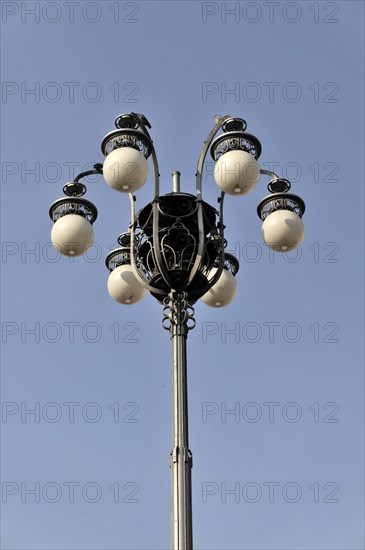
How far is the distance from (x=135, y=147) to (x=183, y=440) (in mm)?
3150

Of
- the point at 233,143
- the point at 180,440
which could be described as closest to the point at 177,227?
the point at 233,143

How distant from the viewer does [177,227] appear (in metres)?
11.2

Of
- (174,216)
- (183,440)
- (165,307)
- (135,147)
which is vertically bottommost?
(183,440)

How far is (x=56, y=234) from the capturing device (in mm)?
12055

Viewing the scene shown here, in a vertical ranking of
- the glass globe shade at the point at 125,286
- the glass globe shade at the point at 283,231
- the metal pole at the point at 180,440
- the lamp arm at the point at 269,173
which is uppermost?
the lamp arm at the point at 269,173

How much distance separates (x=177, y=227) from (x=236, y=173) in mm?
878

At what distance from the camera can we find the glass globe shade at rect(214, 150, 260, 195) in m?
11.5

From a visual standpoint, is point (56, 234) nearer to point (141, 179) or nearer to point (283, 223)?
point (141, 179)

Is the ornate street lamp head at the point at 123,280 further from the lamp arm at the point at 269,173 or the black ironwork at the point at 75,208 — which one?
the lamp arm at the point at 269,173

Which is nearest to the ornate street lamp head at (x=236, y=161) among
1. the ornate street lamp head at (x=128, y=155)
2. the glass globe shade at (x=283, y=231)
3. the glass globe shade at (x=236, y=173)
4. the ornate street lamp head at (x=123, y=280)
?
the glass globe shade at (x=236, y=173)

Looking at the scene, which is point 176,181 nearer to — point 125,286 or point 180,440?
point 125,286

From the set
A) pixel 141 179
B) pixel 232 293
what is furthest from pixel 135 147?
pixel 232 293

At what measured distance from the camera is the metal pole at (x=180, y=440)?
9914mm

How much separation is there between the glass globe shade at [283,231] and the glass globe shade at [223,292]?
815 millimetres
